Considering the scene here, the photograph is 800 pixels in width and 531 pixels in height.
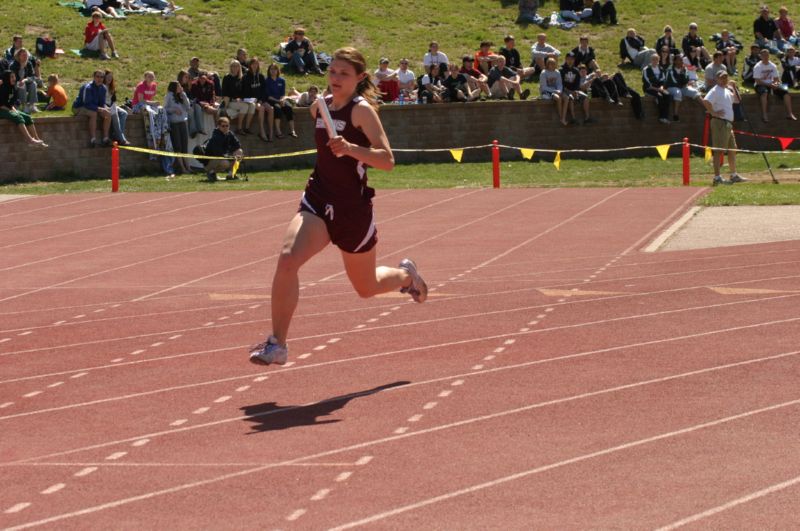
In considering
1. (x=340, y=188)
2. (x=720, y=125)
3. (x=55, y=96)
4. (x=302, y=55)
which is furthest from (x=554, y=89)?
(x=340, y=188)

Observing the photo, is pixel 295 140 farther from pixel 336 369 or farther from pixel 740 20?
pixel 336 369

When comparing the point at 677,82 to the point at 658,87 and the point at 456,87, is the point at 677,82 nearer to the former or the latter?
the point at 658,87

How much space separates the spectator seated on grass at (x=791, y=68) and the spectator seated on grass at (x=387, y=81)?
968 centimetres

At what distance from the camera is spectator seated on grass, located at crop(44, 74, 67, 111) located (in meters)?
28.8

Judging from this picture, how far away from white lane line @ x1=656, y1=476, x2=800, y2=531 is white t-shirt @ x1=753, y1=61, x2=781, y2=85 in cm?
2816

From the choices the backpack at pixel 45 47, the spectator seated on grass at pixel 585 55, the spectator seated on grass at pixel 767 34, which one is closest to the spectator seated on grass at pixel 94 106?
the backpack at pixel 45 47

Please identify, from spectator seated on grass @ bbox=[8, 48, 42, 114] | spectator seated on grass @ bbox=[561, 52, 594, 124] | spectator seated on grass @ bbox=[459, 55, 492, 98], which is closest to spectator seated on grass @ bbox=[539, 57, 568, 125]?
spectator seated on grass @ bbox=[561, 52, 594, 124]

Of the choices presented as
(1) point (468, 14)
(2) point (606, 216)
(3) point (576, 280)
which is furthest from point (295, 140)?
(3) point (576, 280)

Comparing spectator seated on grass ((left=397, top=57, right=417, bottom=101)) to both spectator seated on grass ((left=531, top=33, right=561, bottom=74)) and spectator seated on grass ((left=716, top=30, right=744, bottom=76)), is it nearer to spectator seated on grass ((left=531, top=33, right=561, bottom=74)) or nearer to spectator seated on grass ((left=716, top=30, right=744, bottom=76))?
spectator seated on grass ((left=531, top=33, right=561, bottom=74))

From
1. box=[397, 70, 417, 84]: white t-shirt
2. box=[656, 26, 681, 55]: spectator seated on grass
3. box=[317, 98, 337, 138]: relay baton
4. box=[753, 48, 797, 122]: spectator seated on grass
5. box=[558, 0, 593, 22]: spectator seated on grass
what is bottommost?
box=[753, 48, 797, 122]: spectator seated on grass

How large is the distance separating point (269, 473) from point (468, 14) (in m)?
33.5

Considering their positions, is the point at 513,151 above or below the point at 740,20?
below

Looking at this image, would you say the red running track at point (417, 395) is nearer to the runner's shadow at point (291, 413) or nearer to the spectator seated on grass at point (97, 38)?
the runner's shadow at point (291, 413)

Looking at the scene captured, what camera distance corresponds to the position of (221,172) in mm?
27859
